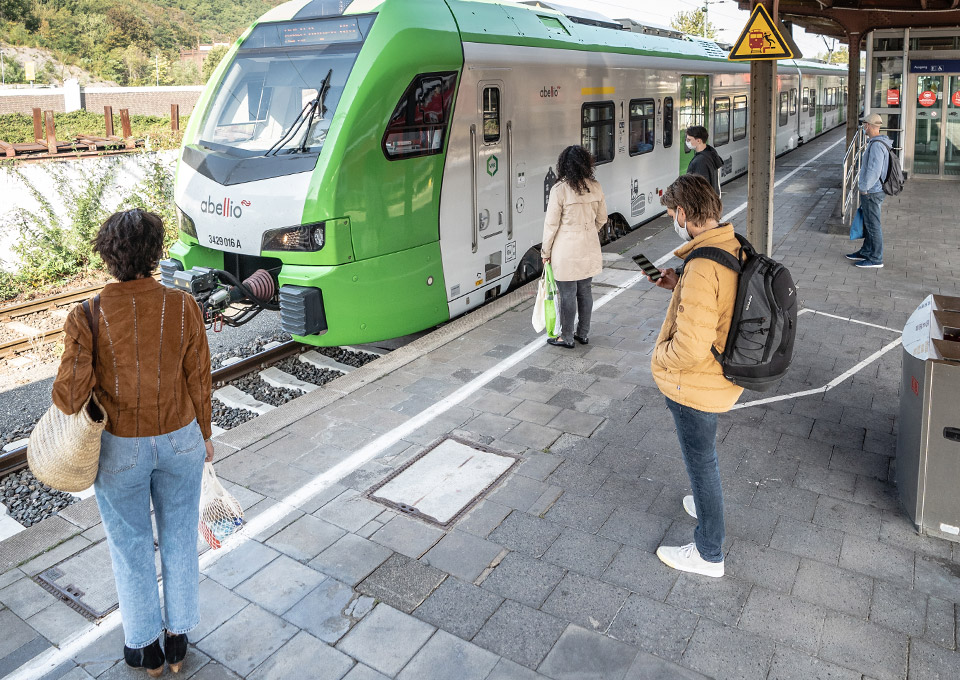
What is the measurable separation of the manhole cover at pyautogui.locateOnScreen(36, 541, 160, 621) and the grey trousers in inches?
159

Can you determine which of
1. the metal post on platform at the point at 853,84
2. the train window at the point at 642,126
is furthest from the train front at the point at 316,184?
the metal post on platform at the point at 853,84

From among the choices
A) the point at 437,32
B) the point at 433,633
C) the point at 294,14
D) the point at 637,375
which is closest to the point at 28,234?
the point at 294,14

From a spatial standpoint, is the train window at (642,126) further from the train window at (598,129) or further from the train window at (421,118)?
the train window at (421,118)

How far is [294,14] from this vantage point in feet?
22.5

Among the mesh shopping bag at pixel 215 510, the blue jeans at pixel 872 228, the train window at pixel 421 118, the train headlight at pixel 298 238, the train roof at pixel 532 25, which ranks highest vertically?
the train roof at pixel 532 25

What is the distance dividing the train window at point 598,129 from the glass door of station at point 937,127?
9754mm

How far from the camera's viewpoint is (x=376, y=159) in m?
6.27

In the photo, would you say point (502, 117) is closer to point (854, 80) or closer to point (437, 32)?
point (437, 32)

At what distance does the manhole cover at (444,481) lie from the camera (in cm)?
451

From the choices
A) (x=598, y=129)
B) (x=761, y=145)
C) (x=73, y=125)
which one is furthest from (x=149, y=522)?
(x=73, y=125)

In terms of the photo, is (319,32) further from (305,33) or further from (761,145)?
(761,145)

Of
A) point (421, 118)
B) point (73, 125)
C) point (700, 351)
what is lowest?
point (700, 351)

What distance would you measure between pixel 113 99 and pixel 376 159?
146 ft

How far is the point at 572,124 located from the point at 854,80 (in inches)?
398
